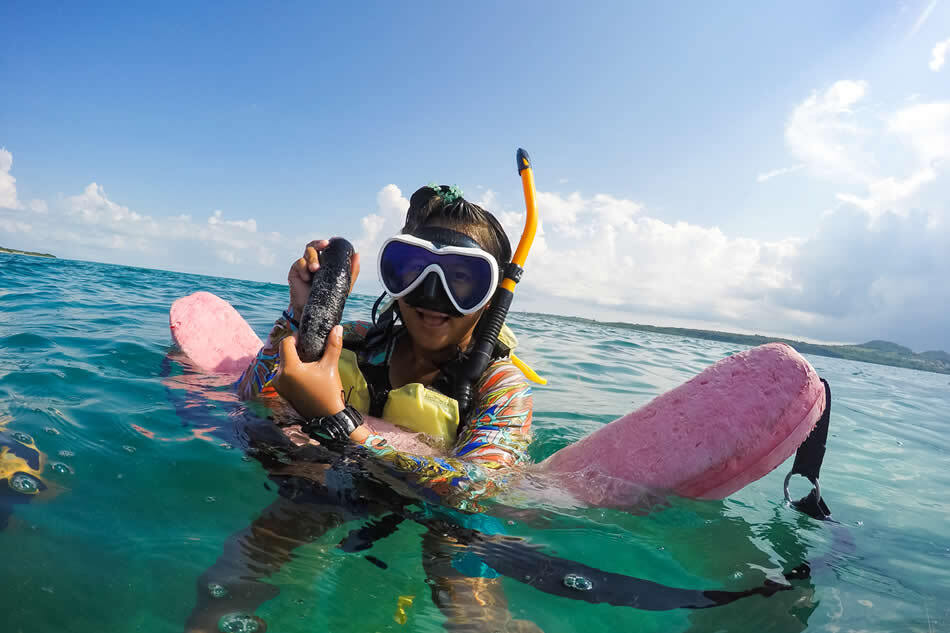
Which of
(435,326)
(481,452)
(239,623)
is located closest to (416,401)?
(435,326)

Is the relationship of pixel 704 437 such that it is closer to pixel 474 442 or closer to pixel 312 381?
pixel 474 442

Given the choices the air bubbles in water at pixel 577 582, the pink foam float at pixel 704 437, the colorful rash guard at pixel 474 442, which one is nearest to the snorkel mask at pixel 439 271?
the colorful rash guard at pixel 474 442

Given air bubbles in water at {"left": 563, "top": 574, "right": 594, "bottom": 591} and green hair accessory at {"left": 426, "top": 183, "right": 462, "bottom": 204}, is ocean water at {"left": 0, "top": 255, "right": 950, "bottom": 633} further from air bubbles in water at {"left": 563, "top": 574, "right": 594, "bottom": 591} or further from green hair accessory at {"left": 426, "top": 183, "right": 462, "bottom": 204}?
green hair accessory at {"left": 426, "top": 183, "right": 462, "bottom": 204}

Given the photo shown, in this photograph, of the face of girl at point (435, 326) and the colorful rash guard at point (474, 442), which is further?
the face of girl at point (435, 326)

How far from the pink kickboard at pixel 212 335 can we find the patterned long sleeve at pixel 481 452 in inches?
117

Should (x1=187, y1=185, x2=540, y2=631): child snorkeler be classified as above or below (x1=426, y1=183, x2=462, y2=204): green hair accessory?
below

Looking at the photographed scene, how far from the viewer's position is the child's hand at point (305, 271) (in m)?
2.48

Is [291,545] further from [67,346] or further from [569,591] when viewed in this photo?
[67,346]

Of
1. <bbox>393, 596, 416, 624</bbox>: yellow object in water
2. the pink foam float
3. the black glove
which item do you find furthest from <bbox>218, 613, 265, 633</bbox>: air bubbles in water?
the pink foam float

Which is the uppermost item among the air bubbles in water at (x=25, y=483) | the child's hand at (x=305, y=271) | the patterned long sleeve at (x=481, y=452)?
the child's hand at (x=305, y=271)

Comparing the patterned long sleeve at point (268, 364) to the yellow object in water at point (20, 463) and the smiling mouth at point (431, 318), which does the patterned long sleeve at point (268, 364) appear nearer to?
the smiling mouth at point (431, 318)

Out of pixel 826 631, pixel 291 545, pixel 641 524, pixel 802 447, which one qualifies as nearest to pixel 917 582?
pixel 802 447

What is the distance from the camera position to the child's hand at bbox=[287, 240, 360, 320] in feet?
8.13

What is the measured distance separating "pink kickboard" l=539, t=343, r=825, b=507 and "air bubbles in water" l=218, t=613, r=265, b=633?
4.89 feet
